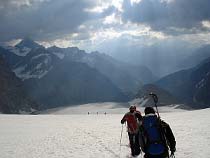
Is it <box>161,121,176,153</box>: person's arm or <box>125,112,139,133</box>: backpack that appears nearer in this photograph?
<box>161,121,176,153</box>: person's arm

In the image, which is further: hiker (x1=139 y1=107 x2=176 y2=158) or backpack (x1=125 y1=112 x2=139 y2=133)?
backpack (x1=125 y1=112 x2=139 y2=133)

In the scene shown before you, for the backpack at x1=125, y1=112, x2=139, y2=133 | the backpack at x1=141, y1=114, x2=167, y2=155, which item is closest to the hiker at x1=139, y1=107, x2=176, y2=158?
the backpack at x1=141, y1=114, x2=167, y2=155

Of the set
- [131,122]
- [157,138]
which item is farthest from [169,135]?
[131,122]

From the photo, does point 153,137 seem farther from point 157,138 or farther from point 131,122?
point 131,122

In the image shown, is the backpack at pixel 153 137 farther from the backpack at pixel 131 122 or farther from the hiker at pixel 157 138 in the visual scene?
the backpack at pixel 131 122

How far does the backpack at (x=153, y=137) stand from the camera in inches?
320

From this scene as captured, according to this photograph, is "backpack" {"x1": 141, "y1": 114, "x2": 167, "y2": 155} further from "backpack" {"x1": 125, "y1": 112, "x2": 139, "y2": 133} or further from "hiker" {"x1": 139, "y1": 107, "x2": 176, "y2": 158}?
"backpack" {"x1": 125, "y1": 112, "x2": 139, "y2": 133}

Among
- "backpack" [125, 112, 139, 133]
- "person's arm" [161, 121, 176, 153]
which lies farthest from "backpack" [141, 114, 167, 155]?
"backpack" [125, 112, 139, 133]

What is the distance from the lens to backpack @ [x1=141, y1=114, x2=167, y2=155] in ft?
26.7

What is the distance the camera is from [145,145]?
27.0ft

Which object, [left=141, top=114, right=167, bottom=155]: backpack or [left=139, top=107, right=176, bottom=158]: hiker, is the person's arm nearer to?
[left=139, top=107, right=176, bottom=158]: hiker

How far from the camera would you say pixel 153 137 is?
8.19 meters

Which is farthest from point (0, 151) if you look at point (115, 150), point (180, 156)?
point (180, 156)

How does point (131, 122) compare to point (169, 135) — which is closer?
point (169, 135)
